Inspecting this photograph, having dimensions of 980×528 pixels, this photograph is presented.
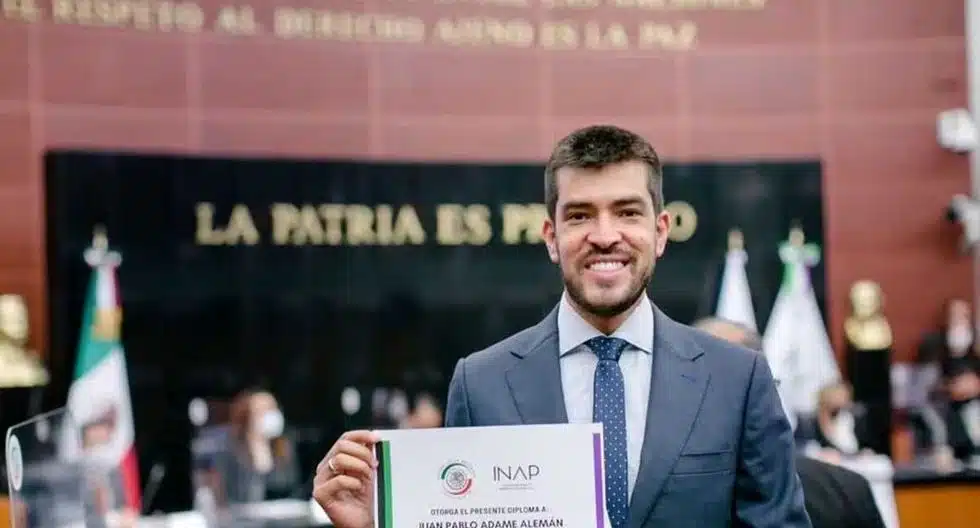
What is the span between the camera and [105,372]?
646cm

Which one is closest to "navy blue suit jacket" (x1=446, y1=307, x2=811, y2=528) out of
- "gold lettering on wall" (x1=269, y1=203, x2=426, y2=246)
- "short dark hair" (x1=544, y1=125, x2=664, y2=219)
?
"short dark hair" (x1=544, y1=125, x2=664, y2=219)

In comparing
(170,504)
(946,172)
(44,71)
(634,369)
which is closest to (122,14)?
(44,71)

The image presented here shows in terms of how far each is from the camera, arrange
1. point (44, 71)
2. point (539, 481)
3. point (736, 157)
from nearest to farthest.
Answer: point (539, 481) → point (44, 71) → point (736, 157)

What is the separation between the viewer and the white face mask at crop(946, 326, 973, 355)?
8.03 m

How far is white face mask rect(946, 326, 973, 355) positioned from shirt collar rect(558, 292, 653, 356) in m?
6.51

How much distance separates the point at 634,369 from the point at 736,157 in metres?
6.42

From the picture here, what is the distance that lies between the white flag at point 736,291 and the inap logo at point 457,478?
5644 millimetres

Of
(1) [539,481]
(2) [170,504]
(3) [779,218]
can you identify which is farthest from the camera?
(3) [779,218]

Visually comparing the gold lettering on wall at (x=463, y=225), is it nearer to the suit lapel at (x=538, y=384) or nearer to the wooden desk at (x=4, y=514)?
the wooden desk at (x=4, y=514)

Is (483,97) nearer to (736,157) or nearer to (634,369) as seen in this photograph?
(736,157)

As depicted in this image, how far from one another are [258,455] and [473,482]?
15.5ft

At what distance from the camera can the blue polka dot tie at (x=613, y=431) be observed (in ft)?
6.23

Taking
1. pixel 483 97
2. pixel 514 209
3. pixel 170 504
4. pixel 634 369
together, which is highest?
pixel 483 97

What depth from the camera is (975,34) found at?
336 inches
